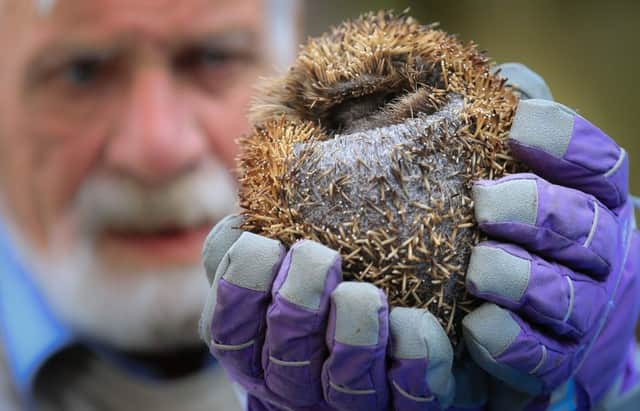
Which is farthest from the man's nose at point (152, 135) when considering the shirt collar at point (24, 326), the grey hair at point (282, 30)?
the shirt collar at point (24, 326)

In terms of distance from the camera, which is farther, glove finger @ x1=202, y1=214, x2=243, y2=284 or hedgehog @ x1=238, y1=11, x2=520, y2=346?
glove finger @ x1=202, y1=214, x2=243, y2=284

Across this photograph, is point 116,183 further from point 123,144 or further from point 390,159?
point 390,159

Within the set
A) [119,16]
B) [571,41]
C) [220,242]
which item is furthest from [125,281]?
[571,41]

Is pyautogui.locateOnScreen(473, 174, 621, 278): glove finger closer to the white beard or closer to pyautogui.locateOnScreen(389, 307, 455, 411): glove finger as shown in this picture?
pyautogui.locateOnScreen(389, 307, 455, 411): glove finger

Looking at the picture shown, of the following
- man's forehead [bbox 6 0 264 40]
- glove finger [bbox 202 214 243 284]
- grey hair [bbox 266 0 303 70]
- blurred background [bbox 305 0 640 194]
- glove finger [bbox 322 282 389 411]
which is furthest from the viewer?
blurred background [bbox 305 0 640 194]

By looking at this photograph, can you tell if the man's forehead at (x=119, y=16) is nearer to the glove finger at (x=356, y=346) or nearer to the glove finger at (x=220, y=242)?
the glove finger at (x=220, y=242)

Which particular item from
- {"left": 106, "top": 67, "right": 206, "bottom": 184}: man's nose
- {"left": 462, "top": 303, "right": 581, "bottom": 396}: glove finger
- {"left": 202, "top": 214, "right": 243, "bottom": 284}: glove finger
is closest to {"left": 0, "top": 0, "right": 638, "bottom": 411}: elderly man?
{"left": 106, "top": 67, "right": 206, "bottom": 184}: man's nose
